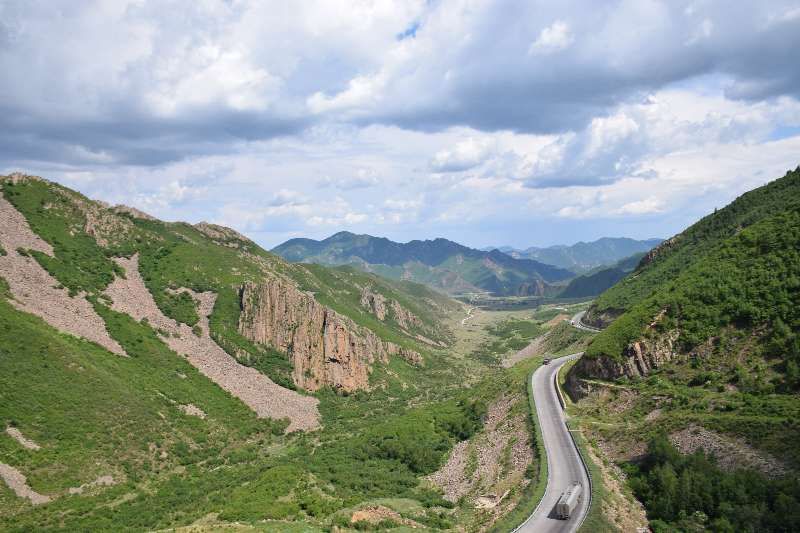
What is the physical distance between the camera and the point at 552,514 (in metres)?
38.7

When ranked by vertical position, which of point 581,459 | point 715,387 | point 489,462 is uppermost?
point 715,387

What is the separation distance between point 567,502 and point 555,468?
9963mm

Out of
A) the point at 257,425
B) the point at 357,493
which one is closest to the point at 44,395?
the point at 257,425

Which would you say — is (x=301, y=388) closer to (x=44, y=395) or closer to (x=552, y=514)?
(x=44, y=395)

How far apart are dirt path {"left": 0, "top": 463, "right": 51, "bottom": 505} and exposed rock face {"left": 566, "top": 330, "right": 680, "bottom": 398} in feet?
213

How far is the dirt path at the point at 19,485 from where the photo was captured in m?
48.2

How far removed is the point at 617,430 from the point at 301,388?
6592 cm

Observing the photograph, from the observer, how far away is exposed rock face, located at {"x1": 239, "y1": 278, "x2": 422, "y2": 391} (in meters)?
106

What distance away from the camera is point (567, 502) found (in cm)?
3809

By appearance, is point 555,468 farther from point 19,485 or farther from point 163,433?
point 19,485

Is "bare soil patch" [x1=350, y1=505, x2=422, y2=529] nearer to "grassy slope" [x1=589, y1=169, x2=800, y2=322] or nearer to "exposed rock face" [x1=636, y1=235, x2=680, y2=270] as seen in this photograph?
"grassy slope" [x1=589, y1=169, x2=800, y2=322]

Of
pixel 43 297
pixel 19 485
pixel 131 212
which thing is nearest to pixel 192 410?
pixel 19 485

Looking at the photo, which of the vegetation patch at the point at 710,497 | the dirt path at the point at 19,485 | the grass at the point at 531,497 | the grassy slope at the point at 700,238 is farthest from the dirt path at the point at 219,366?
the grassy slope at the point at 700,238

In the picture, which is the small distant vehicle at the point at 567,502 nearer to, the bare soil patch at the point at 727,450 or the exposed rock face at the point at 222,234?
the bare soil patch at the point at 727,450
